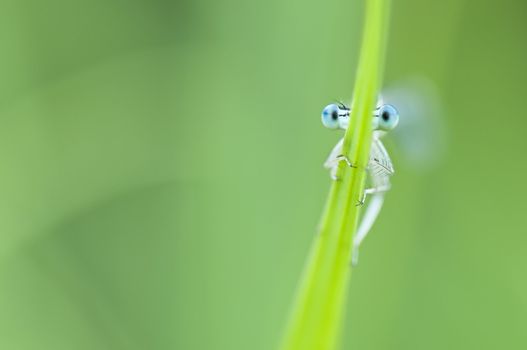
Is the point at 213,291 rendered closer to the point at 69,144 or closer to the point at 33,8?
the point at 69,144

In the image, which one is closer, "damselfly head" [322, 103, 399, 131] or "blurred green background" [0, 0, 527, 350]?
"damselfly head" [322, 103, 399, 131]

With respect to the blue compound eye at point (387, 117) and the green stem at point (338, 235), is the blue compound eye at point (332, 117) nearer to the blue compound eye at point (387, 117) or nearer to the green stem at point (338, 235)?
the blue compound eye at point (387, 117)

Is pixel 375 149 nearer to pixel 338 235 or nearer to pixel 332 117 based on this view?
pixel 332 117

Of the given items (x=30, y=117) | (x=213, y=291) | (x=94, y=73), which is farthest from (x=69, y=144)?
(x=213, y=291)

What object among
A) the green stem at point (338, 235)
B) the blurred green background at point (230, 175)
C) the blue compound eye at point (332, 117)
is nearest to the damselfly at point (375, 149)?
the blue compound eye at point (332, 117)

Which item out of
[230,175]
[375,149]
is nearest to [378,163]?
[375,149]

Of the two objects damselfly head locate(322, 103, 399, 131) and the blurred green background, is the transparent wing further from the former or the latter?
the blurred green background

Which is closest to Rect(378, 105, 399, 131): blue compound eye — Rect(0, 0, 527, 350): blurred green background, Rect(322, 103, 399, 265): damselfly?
Rect(322, 103, 399, 265): damselfly
